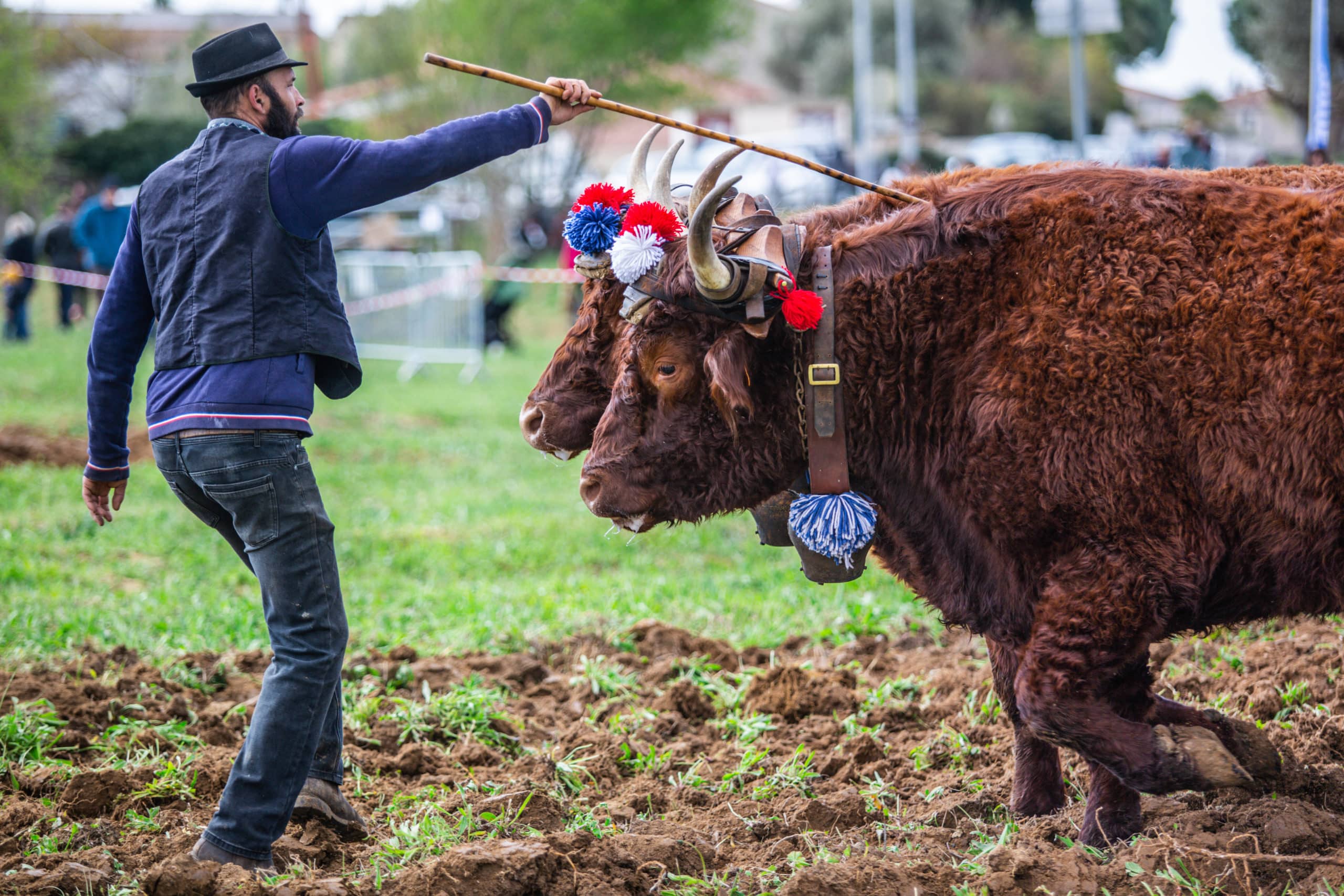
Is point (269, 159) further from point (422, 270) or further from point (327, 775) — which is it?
point (422, 270)

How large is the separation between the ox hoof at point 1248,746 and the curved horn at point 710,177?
2120mm

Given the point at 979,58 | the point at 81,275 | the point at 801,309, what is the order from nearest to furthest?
the point at 801,309, the point at 81,275, the point at 979,58

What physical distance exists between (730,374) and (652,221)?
1.93 ft

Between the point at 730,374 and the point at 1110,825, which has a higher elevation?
the point at 730,374

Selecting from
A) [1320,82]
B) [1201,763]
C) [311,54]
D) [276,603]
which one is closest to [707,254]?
[276,603]

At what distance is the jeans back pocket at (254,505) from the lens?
3.54m

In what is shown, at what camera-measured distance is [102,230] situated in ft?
66.3

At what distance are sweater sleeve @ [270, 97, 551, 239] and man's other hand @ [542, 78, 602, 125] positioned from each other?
0.32 m

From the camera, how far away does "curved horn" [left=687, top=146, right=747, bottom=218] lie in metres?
3.61

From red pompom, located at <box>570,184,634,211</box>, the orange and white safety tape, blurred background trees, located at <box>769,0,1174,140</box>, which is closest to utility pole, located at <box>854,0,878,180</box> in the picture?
the orange and white safety tape

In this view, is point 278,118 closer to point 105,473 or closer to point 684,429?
point 105,473

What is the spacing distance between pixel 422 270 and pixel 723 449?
1448cm

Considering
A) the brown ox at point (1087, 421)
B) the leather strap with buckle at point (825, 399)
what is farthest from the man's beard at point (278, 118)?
the leather strap with buckle at point (825, 399)

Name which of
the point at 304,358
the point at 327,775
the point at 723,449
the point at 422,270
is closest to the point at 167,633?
the point at 327,775
